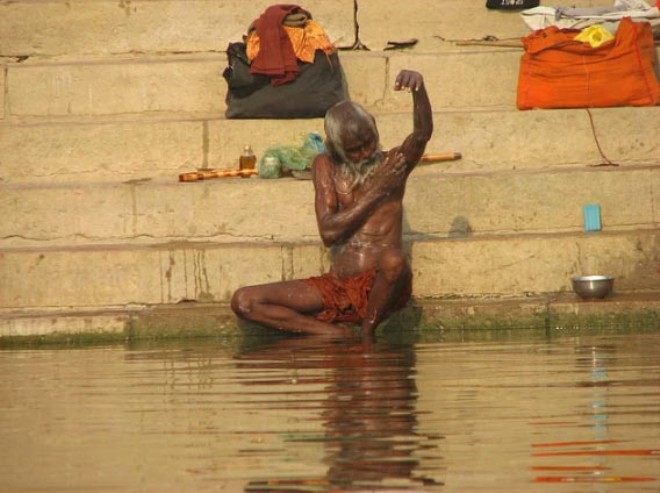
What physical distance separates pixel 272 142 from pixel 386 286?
94.9 inches

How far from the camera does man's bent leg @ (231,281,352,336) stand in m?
10.9

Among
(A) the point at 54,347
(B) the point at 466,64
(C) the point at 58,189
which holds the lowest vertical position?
(A) the point at 54,347

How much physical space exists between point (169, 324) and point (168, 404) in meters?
3.56

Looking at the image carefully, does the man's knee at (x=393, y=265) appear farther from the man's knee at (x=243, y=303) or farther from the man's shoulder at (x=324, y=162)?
the man's knee at (x=243, y=303)

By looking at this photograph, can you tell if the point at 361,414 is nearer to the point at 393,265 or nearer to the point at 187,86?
the point at 393,265

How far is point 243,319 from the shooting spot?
10930mm

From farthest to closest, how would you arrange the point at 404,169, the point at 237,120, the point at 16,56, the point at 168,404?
1. the point at 16,56
2. the point at 237,120
3. the point at 404,169
4. the point at 168,404

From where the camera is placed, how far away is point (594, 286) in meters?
10.8

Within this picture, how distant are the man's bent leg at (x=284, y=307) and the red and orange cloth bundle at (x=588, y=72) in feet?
9.33

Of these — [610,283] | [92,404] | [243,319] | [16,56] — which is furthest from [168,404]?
[16,56]

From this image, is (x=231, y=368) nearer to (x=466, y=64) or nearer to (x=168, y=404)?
(x=168, y=404)

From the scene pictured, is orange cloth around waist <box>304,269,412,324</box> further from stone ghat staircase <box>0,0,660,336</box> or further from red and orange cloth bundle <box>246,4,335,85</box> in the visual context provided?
red and orange cloth bundle <box>246,4,335,85</box>

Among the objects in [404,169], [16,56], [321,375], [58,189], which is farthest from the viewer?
[16,56]

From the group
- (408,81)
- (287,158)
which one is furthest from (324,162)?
(287,158)
